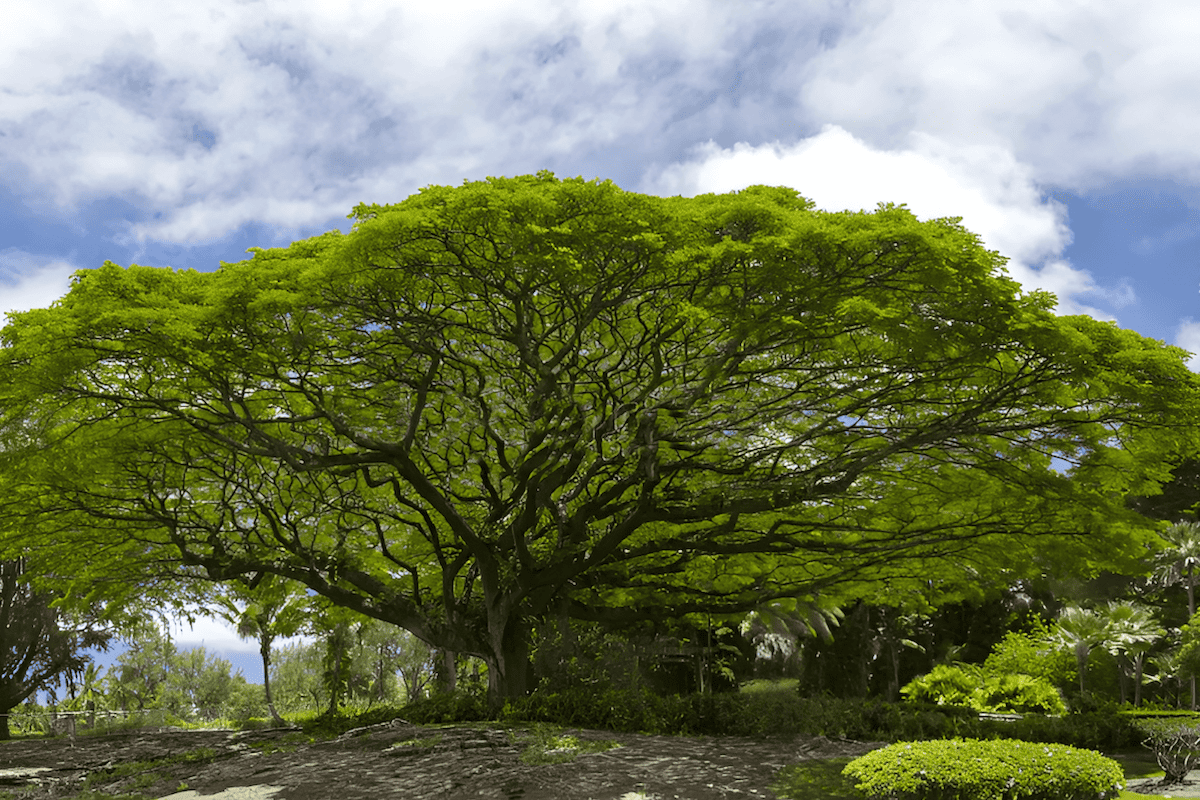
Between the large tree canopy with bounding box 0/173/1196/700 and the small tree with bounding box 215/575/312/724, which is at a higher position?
the large tree canopy with bounding box 0/173/1196/700

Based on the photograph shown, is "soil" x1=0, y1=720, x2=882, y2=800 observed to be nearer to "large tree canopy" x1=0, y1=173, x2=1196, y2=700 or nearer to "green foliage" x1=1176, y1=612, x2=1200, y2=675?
"large tree canopy" x1=0, y1=173, x2=1196, y2=700

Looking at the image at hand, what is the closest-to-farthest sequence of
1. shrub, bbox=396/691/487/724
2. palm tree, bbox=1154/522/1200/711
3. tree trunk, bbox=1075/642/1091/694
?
shrub, bbox=396/691/487/724 < tree trunk, bbox=1075/642/1091/694 < palm tree, bbox=1154/522/1200/711

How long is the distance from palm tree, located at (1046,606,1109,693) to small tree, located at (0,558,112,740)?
3033 cm

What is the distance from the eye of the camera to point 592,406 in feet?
52.5

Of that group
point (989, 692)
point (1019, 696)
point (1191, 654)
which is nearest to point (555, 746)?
point (989, 692)

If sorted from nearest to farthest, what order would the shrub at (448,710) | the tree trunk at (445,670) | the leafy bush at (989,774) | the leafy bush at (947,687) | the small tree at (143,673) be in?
the leafy bush at (989,774) → the shrub at (448,710) → the leafy bush at (947,687) → the tree trunk at (445,670) → the small tree at (143,673)

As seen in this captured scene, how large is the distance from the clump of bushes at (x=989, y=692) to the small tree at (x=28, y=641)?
27128 mm

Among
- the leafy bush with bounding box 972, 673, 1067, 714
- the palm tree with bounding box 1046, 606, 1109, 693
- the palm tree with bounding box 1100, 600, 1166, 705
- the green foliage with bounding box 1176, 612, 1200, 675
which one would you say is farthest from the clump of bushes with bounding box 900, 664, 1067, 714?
the green foliage with bounding box 1176, 612, 1200, 675

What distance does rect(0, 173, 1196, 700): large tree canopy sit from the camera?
457 inches

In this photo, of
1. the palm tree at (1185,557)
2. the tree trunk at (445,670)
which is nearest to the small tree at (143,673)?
the tree trunk at (445,670)

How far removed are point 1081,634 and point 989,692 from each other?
9.55ft

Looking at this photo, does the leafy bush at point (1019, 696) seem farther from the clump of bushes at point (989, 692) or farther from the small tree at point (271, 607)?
the small tree at point (271, 607)

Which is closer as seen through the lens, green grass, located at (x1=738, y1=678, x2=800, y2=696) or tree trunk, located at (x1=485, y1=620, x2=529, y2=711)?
tree trunk, located at (x1=485, y1=620, x2=529, y2=711)

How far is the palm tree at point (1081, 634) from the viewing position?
73.1 ft
